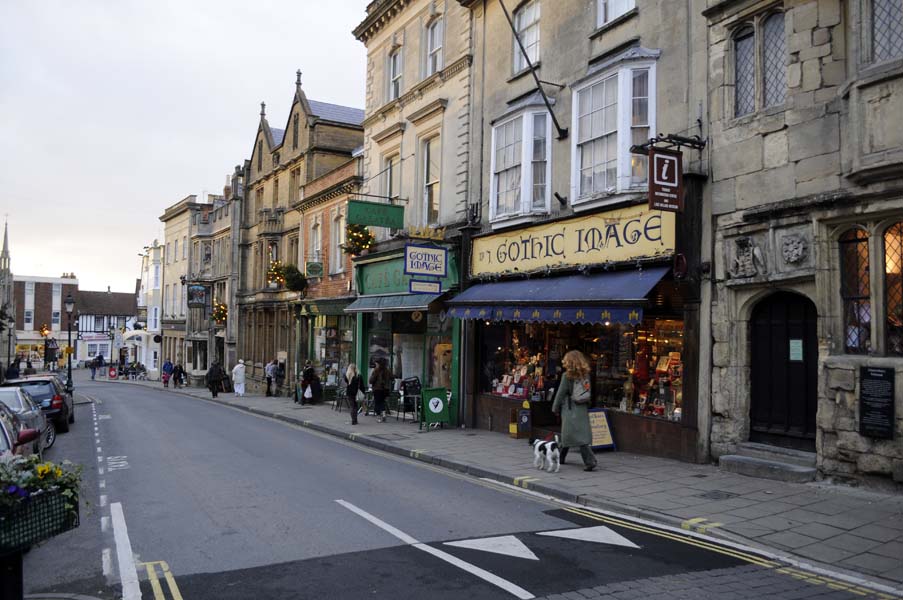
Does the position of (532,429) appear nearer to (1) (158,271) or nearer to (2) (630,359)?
(2) (630,359)

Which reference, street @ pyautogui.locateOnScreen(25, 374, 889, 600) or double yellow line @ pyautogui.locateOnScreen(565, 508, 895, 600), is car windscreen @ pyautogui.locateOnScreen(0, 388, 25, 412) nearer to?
street @ pyautogui.locateOnScreen(25, 374, 889, 600)

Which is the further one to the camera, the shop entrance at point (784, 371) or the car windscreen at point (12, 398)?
the car windscreen at point (12, 398)

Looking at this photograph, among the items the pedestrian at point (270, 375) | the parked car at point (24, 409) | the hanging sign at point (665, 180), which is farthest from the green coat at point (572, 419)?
the pedestrian at point (270, 375)

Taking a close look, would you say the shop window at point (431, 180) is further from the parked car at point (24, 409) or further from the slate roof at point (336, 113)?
the slate roof at point (336, 113)

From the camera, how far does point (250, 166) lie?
3931 cm

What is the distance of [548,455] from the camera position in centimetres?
1095

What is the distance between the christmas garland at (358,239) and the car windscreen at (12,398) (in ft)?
36.1

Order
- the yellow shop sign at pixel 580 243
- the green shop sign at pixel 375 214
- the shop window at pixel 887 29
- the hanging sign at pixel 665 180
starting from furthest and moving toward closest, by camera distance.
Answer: the green shop sign at pixel 375 214, the yellow shop sign at pixel 580 243, the hanging sign at pixel 665 180, the shop window at pixel 887 29

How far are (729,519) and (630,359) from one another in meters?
5.75

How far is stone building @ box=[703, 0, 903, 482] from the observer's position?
8.96 m

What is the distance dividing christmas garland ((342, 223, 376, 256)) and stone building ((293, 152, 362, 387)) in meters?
2.61

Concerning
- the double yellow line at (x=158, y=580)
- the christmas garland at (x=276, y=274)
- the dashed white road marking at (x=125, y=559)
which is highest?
the christmas garland at (x=276, y=274)

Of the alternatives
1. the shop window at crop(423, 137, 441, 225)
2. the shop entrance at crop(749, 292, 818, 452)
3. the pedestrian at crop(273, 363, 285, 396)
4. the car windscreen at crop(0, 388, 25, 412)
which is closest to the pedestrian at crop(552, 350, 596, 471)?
the shop entrance at crop(749, 292, 818, 452)

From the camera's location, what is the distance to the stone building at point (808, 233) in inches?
353
